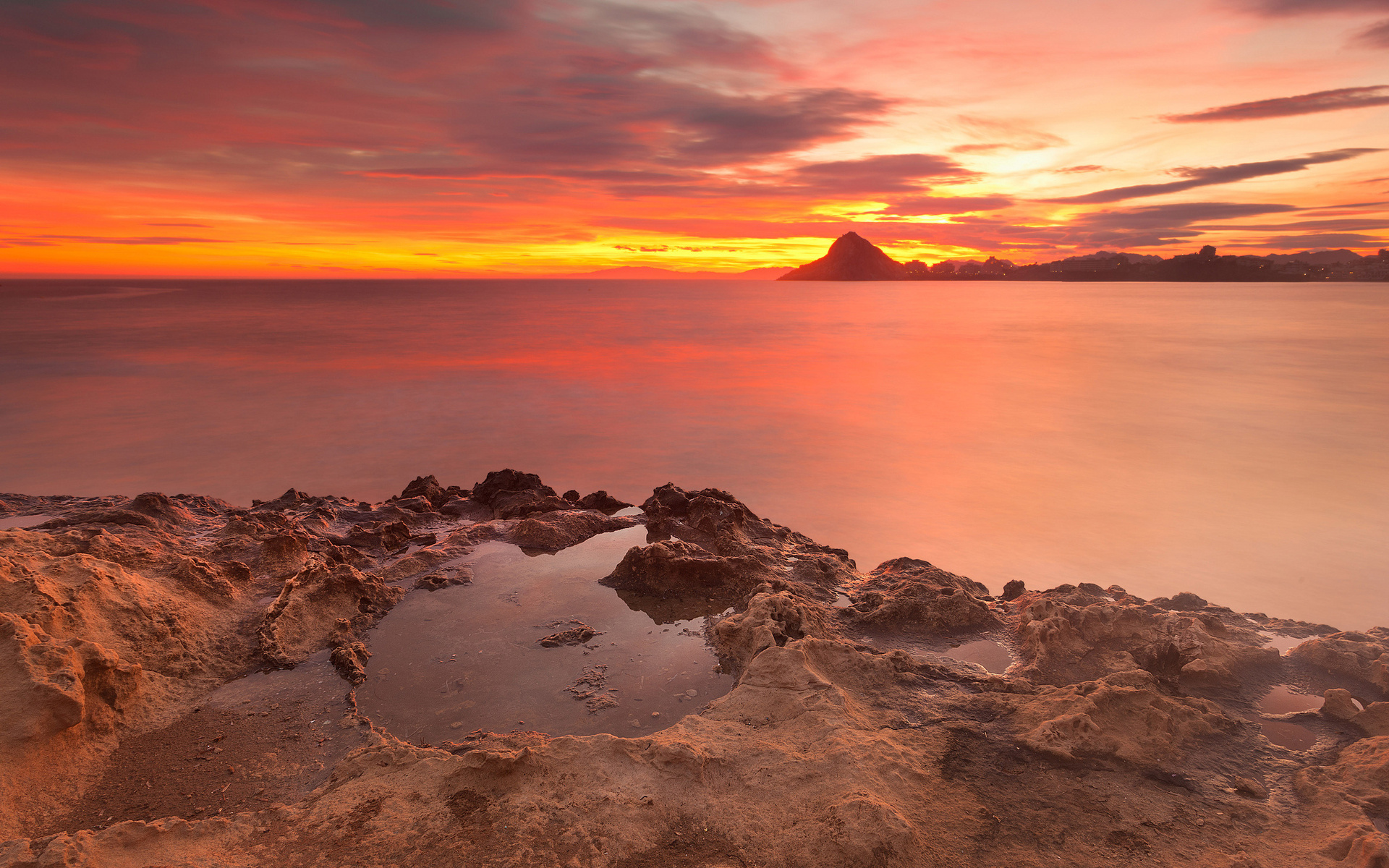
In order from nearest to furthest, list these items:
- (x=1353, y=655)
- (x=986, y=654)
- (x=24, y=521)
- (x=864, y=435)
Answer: (x=1353, y=655), (x=986, y=654), (x=24, y=521), (x=864, y=435)

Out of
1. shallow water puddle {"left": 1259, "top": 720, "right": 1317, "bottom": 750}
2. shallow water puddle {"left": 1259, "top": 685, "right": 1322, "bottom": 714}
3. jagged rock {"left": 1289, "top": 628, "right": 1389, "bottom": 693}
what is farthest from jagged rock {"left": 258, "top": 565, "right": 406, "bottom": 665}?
jagged rock {"left": 1289, "top": 628, "right": 1389, "bottom": 693}

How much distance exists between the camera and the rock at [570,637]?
4.65m

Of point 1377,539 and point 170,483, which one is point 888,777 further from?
point 170,483

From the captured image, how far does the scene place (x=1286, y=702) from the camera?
398 cm

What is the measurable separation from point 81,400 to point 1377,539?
2576 centimetres

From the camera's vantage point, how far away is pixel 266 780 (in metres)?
3.29

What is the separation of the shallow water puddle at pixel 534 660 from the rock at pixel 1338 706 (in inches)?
137

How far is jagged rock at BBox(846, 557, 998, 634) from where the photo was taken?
503 centimetres

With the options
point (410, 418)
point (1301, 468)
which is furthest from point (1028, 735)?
point (410, 418)

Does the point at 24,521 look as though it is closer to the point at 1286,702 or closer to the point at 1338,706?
the point at 1286,702

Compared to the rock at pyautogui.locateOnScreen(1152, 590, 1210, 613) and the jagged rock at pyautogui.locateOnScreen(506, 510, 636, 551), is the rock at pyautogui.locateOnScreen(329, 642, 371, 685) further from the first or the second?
the rock at pyautogui.locateOnScreen(1152, 590, 1210, 613)

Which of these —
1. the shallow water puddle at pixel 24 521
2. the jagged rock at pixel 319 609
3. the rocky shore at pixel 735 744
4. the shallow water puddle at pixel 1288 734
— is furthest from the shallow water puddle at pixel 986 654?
the shallow water puddle at pixel 24 521

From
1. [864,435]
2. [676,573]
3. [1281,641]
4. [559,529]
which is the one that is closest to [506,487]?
[559,529]

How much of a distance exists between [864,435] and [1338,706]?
440 inches
